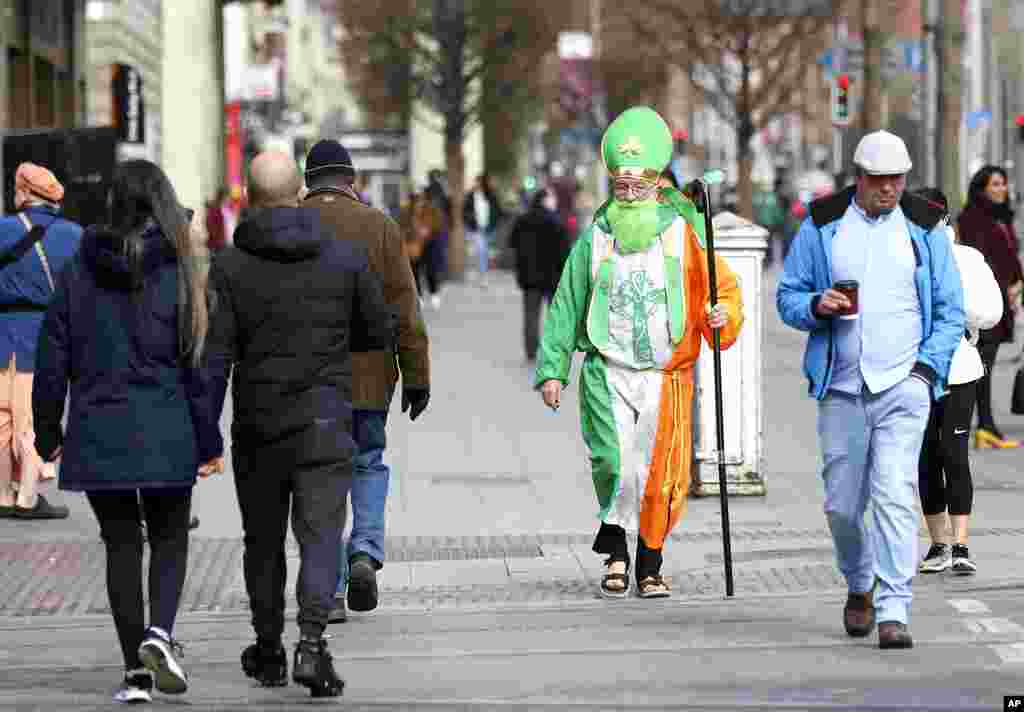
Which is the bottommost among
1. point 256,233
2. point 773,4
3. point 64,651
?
point 64,651

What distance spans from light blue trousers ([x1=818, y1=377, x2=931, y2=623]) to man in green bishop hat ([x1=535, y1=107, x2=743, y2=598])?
1248 millimetres

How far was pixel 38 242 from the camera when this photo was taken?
12.4m

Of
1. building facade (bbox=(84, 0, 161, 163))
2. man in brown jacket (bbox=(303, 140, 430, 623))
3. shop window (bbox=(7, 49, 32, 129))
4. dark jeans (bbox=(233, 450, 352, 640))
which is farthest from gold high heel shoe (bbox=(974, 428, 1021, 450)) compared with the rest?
shop window (bbox=(7, 49, 32, 129))

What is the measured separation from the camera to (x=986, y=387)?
14.8 m

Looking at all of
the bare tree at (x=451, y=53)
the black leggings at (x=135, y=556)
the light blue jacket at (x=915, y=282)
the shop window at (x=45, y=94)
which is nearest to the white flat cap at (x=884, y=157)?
the light blue jacket at (x=915, y=282)

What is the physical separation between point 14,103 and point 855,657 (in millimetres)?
17709

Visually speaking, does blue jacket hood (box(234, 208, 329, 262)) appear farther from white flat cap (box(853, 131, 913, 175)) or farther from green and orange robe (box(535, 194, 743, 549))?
green and orange robe (box(535, 194, 743, 549))

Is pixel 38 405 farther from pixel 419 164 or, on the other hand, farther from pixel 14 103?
pixel 419 164

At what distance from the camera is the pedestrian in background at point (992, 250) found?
579 inches

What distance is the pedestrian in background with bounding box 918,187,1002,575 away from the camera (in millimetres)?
10266

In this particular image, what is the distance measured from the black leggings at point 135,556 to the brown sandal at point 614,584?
8.24ft

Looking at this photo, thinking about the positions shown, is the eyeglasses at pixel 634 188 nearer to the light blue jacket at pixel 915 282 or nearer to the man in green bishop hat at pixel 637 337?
the man in green bishop hat at pixel 637 337

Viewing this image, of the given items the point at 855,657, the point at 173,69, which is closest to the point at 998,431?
the point at 855,657

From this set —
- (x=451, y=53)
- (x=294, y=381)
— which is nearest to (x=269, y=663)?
(x=294, y=381)
